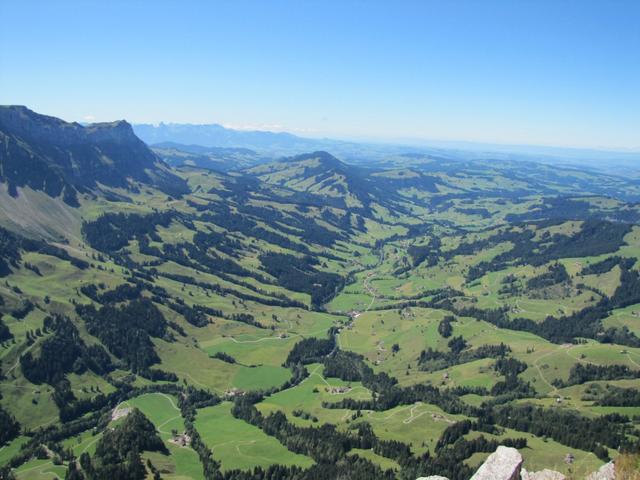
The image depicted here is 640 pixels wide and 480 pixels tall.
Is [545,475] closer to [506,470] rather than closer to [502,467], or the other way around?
[502,467]

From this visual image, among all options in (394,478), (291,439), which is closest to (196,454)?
(291,439)

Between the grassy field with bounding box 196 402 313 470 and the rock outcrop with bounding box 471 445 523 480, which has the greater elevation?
the rock outcrop with bounding box 471 445 523 480

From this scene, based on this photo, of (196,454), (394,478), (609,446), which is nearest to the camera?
(394,478)

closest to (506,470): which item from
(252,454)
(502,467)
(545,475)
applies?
(502,467)

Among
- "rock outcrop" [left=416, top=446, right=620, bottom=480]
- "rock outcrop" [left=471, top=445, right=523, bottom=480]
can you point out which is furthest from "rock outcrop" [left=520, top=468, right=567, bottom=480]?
"rock outcrop" [left=471, top=445, right=523, bottom=480]

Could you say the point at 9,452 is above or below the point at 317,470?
below

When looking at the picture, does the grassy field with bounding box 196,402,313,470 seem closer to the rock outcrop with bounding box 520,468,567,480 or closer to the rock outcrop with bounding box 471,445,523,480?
the rock outcrop with bounding box 520,468,567,480

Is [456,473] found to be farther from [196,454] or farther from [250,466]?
[196,454]

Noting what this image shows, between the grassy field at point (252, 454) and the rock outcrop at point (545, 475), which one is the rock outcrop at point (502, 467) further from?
the grassy field at point (252, 454)

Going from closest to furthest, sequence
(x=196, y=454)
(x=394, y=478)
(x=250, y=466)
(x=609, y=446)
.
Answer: (x=394, y=478), (x=609, y=446), (x=250, y=466), (x=196, y=454)
